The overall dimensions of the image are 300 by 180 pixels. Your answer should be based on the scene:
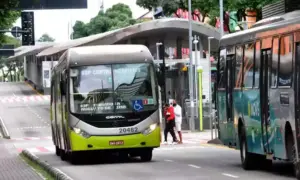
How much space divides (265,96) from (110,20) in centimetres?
10529

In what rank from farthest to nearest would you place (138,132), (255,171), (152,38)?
(152,38) → (138,132) → (255,171)

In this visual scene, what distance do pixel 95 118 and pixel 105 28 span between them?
9955cm

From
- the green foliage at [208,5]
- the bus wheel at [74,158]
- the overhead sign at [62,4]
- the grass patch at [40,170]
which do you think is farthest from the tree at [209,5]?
the bus wheel at [74,158]

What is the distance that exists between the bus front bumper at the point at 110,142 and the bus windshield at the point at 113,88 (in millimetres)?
719

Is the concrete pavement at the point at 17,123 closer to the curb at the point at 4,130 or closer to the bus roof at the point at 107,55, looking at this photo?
the curb at the point at 4,130

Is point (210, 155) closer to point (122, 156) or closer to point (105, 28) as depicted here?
point (122, 156)

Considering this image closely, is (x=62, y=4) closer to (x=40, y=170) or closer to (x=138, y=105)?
(x=138, y=105)

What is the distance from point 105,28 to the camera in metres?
125

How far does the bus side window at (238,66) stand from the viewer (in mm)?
22000

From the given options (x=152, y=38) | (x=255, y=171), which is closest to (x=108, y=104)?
(x=255, y=171)

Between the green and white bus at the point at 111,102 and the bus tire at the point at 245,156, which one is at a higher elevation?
the green and white bus at the point at 111,102

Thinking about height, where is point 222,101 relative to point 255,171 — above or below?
above

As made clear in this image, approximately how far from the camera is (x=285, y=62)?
18047 mm

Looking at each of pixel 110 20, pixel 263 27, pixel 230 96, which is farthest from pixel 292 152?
pixel 110 20
